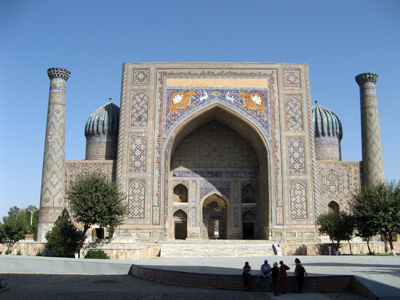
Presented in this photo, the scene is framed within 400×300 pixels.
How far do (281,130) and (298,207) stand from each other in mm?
2604

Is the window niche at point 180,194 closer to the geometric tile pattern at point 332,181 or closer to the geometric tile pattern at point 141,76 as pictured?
the geometric tile pattern at point 141,76

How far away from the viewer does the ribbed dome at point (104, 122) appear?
17547 millimetres

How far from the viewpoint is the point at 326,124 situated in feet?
59.0

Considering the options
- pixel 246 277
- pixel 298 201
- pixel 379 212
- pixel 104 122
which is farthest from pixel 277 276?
pixel 104 122

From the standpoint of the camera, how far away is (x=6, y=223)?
14570mm

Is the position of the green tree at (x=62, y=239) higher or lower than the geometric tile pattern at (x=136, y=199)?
lower

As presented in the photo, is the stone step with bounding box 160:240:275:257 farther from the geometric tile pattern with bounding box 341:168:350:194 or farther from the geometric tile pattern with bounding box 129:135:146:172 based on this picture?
the geometric tile pattern with bounding box 341:168:350:194

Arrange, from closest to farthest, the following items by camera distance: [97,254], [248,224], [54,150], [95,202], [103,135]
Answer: [97,254], [95,202], [54,150], [248,224], [103,135]

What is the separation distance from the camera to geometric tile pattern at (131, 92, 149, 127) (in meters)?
15.4

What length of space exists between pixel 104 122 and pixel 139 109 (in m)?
2.65

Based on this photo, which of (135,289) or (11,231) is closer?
(135,289)

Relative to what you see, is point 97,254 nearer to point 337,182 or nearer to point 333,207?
point 333,207

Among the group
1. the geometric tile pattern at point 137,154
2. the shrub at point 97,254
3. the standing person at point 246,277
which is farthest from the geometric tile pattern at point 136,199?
the standing person at point 246,277

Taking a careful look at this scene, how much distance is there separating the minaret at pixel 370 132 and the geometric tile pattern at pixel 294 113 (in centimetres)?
231
